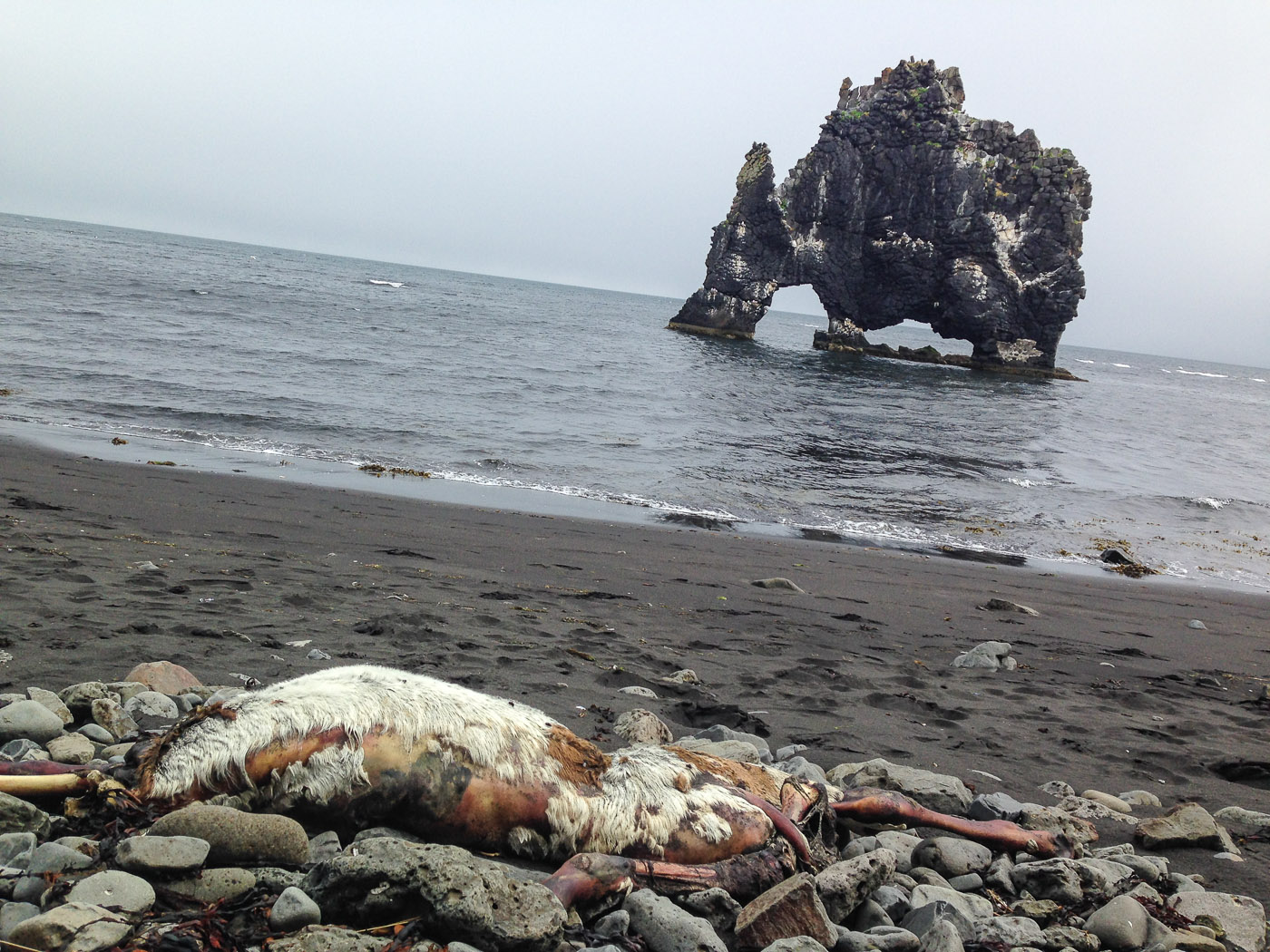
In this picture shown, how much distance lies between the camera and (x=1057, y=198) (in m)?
60.2

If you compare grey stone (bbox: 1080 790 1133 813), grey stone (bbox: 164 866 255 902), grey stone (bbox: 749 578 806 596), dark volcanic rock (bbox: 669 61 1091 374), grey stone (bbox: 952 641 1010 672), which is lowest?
grey stone (bbox: 749 578 806 596)

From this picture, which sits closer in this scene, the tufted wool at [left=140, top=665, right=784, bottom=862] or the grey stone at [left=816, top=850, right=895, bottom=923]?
the tufted wool at [left=140, top=665, right=784, bottom=862]

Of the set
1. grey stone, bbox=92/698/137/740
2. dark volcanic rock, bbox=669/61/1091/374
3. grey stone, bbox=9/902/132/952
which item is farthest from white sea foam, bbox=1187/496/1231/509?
dark volcanic rock, bbox=669/61/1091/374

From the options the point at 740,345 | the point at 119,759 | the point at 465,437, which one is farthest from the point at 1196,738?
the point at 740,345

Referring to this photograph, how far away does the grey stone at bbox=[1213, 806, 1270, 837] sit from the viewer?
4.36 meters

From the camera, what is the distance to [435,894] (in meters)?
2.49

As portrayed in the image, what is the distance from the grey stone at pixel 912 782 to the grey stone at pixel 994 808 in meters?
0.05

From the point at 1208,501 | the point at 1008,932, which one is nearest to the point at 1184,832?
the point at 1008,932

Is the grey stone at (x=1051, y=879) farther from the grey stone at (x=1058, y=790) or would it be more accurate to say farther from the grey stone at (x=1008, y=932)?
the grey stone at (x=1058, y=790)

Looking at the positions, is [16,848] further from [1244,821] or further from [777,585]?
[777,585]

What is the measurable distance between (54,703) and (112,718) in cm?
30

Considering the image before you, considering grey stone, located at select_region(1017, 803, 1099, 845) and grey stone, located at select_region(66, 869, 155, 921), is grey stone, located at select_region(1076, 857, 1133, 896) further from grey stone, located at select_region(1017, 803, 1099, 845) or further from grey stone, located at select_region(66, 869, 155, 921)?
grey stone, located at select_region(66, 869, 155, 921)

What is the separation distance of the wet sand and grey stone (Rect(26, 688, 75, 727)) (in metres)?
0.44

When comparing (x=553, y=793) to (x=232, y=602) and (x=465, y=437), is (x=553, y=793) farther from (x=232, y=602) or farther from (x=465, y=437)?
(x=465, y=437)
